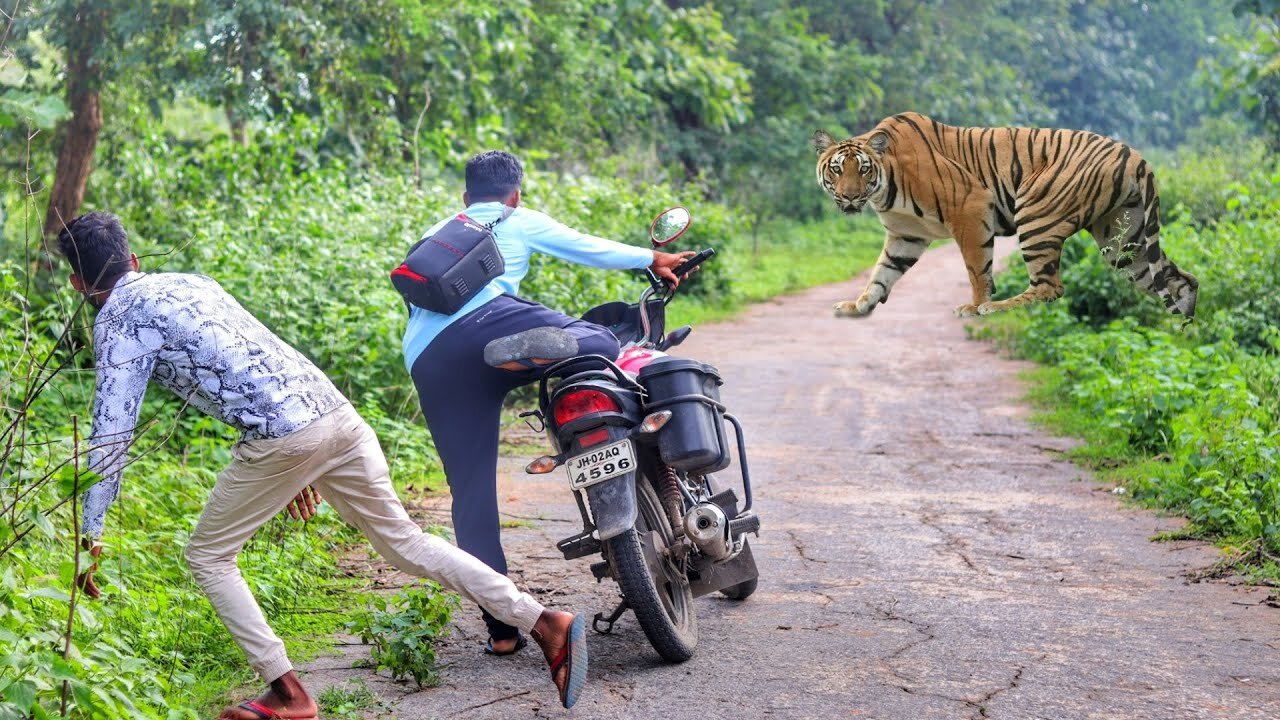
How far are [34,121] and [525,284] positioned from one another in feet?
24.3

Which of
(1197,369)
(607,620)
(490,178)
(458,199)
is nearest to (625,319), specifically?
(490,178)

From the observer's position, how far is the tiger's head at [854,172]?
167cm

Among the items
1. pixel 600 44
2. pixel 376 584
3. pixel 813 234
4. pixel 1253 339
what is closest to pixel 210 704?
pixel 376 584

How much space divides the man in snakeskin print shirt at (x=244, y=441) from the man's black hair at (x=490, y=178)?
0.85 meters

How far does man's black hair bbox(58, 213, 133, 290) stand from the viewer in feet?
11.8

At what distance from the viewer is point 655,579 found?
445 cm

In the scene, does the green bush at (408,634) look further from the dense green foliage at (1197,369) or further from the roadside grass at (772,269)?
the roadside grass at (772,269)

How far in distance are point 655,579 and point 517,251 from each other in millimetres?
1189

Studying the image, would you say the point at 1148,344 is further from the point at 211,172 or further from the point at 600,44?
the point at 600,44

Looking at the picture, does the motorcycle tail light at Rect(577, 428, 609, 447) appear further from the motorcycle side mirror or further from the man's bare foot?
the man's bare foot

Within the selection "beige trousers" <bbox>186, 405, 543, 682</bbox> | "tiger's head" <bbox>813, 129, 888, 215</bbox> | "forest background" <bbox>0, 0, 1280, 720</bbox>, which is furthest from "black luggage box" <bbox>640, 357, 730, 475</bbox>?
"tiger's head" <bbox>813, 129, 888, 215</bbox>

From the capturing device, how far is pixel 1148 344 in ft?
30.1

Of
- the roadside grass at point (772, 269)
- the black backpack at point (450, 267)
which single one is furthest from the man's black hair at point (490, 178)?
the roadside grass at point (772, 269)

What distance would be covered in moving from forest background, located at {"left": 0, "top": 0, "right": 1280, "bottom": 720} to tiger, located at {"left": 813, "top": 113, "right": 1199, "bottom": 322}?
53 cm
